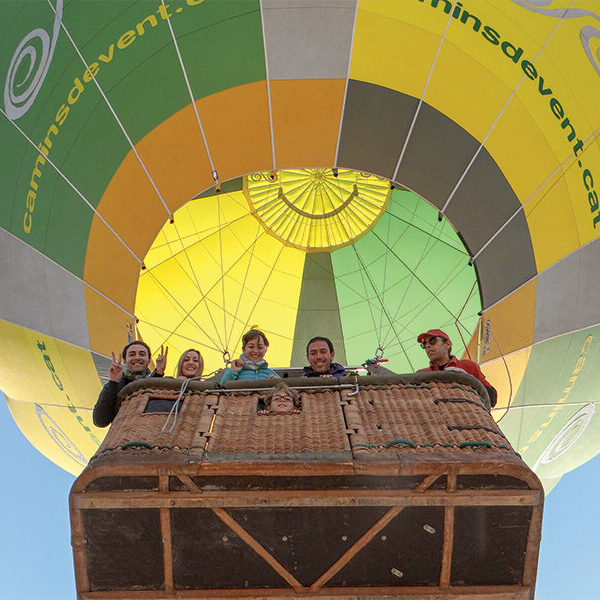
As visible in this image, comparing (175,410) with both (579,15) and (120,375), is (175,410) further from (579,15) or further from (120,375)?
(579,15)

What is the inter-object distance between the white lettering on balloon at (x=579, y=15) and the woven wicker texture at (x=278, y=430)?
9.87 feet

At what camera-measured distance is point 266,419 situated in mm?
3066

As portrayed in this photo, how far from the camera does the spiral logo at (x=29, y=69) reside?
4918 mm

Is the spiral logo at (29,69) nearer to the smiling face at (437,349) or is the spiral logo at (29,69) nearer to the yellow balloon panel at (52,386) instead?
the yellow balloon panel at (52,386)

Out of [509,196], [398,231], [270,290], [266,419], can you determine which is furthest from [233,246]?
[266,419]

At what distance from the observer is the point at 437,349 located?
3836 millimetres

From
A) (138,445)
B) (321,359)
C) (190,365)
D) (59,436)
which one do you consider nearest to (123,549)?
(138,445)

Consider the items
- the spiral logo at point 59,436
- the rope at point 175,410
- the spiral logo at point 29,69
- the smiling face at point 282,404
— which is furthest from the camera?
the spiral logo at point 59,436

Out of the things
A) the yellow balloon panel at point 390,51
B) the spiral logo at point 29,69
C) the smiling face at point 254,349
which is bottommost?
the smiling face at point 254,349

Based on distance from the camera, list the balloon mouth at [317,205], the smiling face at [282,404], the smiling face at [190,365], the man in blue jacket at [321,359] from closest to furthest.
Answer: the smiling face at [282,404]
the smiling face at [190,365]
the man in blue jacket at [321,359]
the balloon mouth at [317,205]

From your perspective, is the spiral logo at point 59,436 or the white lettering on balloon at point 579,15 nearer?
the white lettering on balloon at point 579,15

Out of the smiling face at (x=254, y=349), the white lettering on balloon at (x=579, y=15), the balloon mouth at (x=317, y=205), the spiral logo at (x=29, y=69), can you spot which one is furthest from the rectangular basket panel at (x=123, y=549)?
the balloon mouth at (x=317, y=205)

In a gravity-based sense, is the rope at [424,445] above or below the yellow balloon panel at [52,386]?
below

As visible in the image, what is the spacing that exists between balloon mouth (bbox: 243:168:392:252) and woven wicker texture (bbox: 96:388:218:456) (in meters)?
4.43
